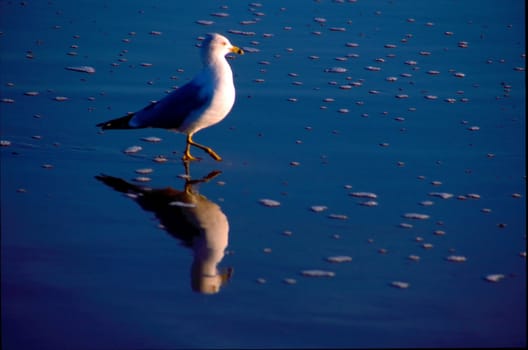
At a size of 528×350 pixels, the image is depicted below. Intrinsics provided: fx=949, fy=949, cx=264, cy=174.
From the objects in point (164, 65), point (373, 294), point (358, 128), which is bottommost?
point (373, 294)

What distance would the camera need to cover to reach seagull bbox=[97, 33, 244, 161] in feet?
22.9

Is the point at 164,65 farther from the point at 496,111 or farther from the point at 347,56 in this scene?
the point at 496,111

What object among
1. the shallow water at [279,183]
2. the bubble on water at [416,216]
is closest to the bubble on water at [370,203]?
the shallow water at [279,183]

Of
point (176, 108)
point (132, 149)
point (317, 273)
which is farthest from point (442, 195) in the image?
point (132, 149)

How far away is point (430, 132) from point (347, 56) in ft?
7.81

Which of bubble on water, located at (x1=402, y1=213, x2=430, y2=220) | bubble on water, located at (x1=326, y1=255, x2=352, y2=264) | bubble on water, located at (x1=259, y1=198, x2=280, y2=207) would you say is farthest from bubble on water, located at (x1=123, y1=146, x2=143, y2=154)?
bubble on water, located at (x1=326, y1=255, x2=352, y2=264)

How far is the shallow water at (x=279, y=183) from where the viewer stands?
474cm

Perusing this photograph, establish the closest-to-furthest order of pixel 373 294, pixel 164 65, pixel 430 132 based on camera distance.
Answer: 1. pixel 373 294
2. pixel 430 132
3. pixel 164 65

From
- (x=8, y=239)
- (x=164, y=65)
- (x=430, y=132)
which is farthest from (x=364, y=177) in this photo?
(x=164, y=65)

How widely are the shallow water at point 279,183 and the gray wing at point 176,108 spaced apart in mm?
274

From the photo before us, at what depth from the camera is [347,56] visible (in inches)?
393

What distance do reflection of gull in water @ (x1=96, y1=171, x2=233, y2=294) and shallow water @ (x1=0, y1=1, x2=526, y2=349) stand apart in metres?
0.05

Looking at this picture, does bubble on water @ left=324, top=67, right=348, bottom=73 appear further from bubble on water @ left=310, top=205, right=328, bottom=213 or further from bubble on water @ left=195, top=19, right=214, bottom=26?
bubble on water @ left=310, top=205, right=328, bottom=213

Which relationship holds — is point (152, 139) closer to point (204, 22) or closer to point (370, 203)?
point (370, 203)
